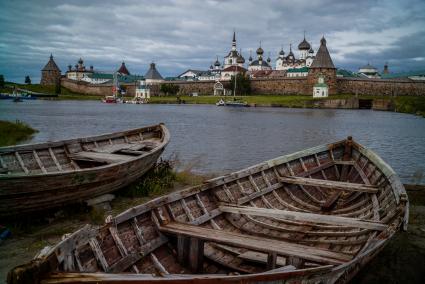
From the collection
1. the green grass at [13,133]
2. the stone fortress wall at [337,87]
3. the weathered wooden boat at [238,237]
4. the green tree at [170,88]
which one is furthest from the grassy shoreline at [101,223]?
the green tree at [170,88]

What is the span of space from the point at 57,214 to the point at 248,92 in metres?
102

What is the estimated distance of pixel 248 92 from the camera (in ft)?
357

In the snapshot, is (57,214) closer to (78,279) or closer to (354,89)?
(78,279)

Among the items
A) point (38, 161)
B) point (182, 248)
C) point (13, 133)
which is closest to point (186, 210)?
point (182, 248)

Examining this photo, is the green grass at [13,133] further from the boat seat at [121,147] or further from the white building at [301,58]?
the white building at [301,58]

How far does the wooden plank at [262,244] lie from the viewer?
4938 mm

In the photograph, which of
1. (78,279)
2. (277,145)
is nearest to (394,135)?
(277,145)

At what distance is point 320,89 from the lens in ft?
301

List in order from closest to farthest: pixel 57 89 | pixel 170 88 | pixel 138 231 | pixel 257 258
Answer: pixel 138 231 → pixel 257 258 → pixel 170 88 → pixel 57 89

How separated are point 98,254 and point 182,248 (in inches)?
55.8

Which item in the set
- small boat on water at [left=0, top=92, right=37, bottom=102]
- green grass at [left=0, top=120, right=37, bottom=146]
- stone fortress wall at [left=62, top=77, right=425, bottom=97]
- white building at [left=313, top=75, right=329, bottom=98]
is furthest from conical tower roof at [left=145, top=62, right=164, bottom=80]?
green grass at [left=0, top=120, right=37, bottom=146]

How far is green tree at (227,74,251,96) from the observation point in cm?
10494

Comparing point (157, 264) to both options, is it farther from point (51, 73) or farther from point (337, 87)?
point (51, 73)

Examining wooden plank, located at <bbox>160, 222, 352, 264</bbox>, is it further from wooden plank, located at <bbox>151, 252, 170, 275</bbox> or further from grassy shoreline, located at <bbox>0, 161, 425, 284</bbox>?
grassy shoreline, located at <bbox>0, 161, 425, 284</bbox>
